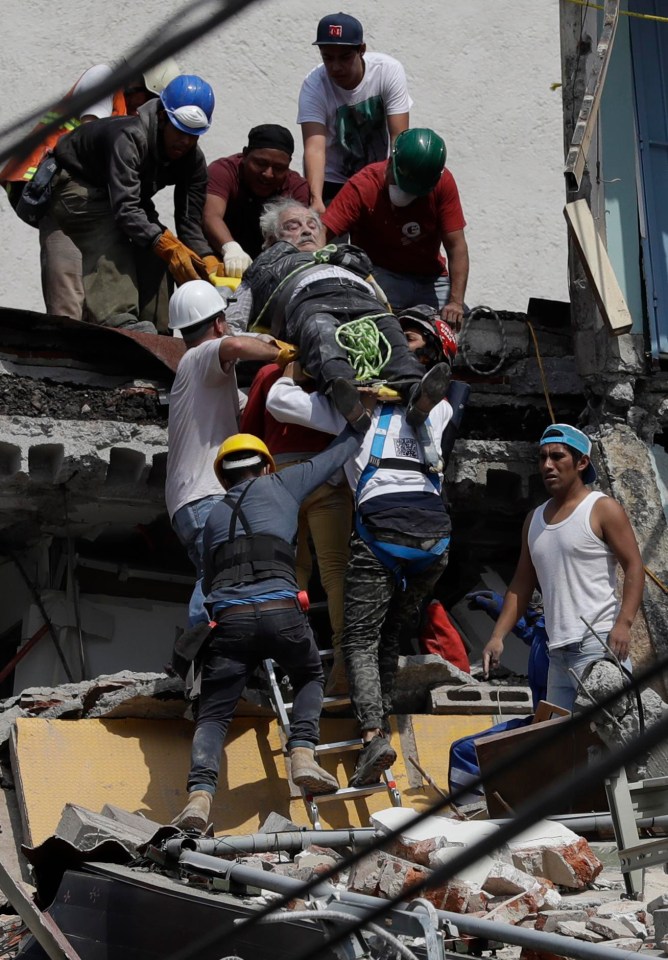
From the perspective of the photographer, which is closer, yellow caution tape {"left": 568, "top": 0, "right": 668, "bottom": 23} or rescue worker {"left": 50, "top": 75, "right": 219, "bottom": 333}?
rescue worker {"left": 50, "top": 75, "right": 219, "bottom": 333}

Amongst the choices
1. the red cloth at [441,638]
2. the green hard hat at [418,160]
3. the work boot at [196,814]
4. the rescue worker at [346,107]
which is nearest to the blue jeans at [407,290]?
the green hard hat at [418,160]

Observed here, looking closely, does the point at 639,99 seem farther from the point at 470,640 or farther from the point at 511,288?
the point at 511,288

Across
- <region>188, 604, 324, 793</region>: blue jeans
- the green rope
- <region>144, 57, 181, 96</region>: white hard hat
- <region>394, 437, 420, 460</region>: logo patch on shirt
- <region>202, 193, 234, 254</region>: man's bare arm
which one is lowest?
<region>188, 604, 324, 793</region>: blue jeans

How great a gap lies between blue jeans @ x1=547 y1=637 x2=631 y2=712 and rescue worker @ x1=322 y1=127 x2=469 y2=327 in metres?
2.42

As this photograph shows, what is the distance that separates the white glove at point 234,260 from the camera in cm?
891

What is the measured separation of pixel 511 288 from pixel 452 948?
10.1 metres

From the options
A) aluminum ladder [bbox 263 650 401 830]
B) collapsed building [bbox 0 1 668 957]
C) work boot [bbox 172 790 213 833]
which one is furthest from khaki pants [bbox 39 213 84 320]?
Result: work boot [bbox 172 790 213 833]

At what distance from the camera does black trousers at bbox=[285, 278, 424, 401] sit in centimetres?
739

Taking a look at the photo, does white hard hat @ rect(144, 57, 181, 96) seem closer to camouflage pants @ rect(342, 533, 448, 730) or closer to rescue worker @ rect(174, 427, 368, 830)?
rescue worker @ rect(174, 427, 368, 830)

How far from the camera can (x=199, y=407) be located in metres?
7.64

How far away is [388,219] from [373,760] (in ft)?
10.7

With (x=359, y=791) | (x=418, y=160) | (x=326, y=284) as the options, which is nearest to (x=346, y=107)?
(x=418, y=160)

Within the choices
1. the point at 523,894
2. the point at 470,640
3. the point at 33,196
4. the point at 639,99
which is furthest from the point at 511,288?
the point at 523,894

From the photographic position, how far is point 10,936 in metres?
5.88
